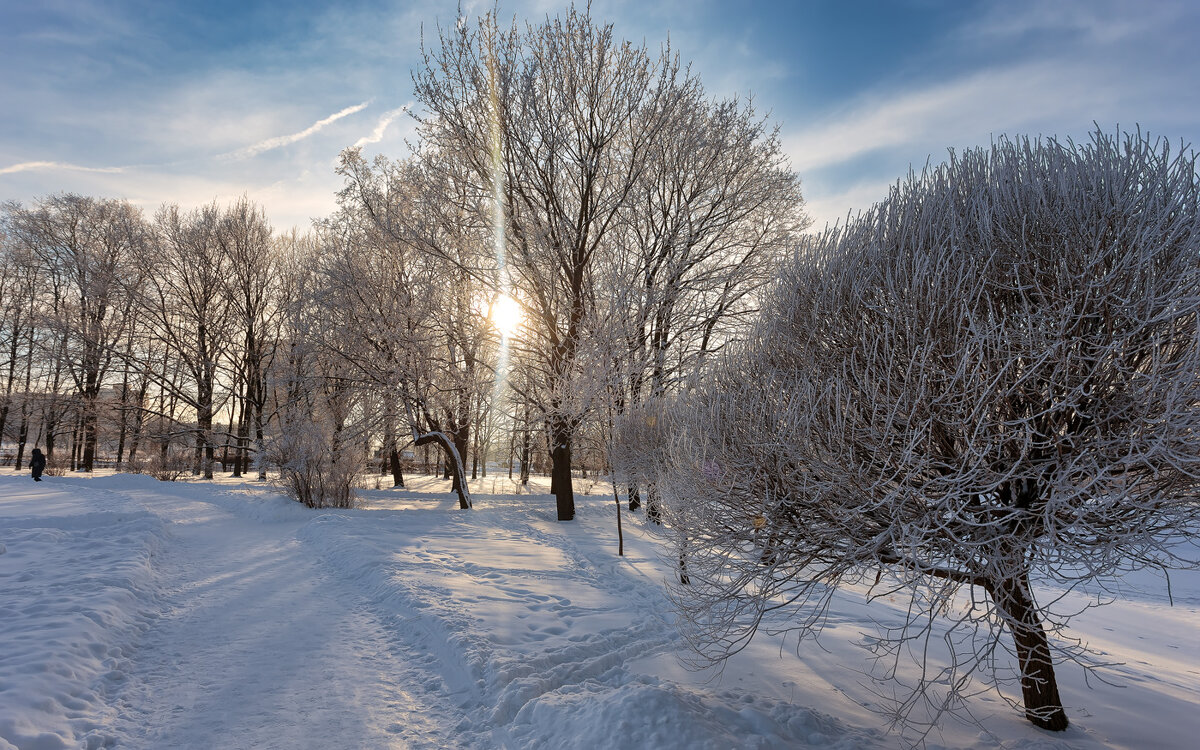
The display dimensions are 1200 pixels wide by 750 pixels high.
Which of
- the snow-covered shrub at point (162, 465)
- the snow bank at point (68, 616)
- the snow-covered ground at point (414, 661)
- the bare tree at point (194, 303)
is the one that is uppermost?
the bare tree at point (194, 303)

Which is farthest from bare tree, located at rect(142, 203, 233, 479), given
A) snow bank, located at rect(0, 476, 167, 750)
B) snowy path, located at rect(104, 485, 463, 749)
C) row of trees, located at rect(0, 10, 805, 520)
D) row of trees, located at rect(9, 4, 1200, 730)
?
snowy path, located at rect(104, 485, 463, 749)

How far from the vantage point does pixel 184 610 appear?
680 centimetres

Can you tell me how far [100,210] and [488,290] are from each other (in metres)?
25.9

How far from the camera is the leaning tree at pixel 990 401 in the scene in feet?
11.8

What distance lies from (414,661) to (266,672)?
1352 mm

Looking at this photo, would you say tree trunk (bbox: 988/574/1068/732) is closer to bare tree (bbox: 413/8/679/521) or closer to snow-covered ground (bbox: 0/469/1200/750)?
snow-covered ground (bbox: 0/469/1200/750)

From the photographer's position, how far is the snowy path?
13.6ft

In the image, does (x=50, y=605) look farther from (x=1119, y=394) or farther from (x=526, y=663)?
(x=1119, y=394)

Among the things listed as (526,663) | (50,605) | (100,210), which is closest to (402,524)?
(50,605)

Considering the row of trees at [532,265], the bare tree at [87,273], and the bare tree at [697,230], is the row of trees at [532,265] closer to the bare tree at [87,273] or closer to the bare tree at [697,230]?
the bare tree at [697,230]

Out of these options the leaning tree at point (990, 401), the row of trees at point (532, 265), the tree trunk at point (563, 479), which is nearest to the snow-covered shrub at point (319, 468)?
the row of trees at point (532, 265)

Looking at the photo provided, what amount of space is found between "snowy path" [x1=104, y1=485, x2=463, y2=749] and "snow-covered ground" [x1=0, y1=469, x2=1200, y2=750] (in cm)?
2

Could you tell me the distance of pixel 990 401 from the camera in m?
3.79

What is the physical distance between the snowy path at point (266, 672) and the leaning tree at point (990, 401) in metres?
3.03
